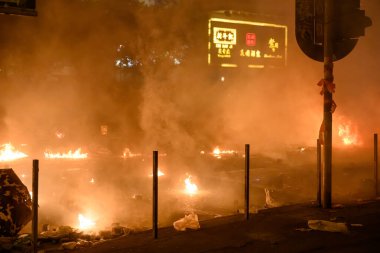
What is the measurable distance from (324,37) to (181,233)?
9.70 feet

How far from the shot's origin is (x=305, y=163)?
1375 cm

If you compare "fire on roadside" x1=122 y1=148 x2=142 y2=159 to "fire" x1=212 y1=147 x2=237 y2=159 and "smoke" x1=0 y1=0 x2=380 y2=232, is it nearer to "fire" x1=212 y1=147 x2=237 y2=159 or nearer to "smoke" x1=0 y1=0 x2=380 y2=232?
"smoke" x1=0 y1=0 x2=380 y2=232

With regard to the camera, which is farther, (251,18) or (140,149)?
(251,18)

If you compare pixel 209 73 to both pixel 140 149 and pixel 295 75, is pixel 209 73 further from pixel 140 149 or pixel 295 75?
pixel 140 149

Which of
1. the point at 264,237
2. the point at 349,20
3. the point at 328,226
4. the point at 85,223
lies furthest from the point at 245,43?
the point at 264,237

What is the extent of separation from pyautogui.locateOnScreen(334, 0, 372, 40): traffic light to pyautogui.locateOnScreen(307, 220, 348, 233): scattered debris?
7.61ft

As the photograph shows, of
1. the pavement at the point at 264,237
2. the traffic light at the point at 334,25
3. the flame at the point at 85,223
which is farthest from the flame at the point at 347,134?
the flame at the point at 85,223

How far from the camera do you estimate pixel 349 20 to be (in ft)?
19.1

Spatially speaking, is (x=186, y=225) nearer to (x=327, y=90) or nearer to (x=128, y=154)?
(x=327, y=90)

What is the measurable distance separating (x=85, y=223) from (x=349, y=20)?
421 centimetres

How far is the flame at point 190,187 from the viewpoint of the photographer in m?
8.99

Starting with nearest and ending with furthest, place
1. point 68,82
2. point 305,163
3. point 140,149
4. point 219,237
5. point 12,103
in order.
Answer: point 219,237, point 305,163, point 12,103, point 140,149, point 68,82

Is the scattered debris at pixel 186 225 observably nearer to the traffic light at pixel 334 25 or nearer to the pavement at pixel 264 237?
the pavement at pixel 264 237

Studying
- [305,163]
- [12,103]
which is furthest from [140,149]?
[305,163]
